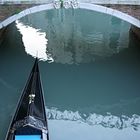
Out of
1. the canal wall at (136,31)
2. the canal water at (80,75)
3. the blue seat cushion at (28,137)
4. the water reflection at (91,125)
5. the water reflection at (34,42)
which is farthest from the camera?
the canal wall at (136,31)

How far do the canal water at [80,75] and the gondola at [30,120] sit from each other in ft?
1.58

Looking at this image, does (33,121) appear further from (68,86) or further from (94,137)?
(68,86)

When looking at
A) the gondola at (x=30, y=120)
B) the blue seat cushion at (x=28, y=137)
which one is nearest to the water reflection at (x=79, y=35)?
the gondola at (x=30, y=120)

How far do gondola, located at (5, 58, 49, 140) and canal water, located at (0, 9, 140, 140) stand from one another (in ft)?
1.58

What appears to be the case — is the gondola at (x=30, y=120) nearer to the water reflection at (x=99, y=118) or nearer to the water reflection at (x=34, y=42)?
the water reflection at (x=99, y=118)

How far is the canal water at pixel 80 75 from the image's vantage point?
4727 mm

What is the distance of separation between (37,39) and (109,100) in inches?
137

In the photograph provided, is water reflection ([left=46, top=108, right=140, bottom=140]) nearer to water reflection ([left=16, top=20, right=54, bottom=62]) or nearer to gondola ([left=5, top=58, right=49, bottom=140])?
gondola ([left=5, top=58, right=49, bottom=140])

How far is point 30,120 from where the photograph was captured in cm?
371

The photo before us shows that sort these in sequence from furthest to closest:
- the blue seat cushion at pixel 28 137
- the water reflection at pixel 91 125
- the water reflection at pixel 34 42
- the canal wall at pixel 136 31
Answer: the canal wall at pixel 136 31
the water reflection at pixel 34 42
the water reflection at pixel 91 125
the blue seat cushion at pixel 28 137

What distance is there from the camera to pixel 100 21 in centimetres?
1014

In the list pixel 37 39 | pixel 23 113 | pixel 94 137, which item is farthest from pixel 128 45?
pixel 23 113

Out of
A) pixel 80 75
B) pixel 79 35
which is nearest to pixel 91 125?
pixel 80 75

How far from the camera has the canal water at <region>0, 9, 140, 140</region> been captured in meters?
4.73
